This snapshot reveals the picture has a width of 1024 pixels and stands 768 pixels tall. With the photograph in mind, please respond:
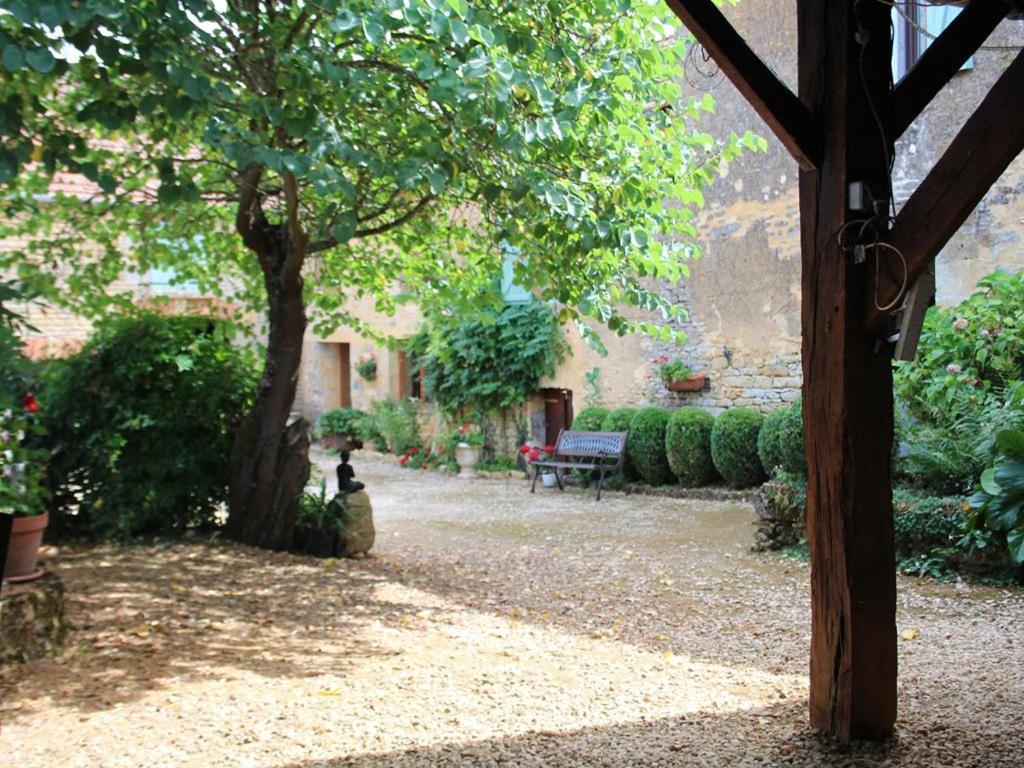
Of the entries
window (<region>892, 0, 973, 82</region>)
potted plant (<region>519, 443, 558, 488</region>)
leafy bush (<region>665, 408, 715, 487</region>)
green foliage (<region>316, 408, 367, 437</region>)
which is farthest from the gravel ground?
green foliage (<region>316, 408, 367, 437</region>)

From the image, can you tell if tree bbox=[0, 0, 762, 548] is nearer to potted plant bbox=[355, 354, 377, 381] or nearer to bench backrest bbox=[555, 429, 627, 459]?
bench backrest bbox=[555, 429, 627, 459]

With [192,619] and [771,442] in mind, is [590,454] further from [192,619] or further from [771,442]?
[192,619]

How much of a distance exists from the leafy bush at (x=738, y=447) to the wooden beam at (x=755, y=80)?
780cm

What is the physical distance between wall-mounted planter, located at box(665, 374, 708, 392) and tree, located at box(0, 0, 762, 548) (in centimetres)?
498

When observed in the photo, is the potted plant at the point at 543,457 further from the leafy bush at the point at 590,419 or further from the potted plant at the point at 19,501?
the potted plant at the point at 19,501

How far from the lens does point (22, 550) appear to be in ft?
14.1

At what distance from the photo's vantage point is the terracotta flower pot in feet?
13.9

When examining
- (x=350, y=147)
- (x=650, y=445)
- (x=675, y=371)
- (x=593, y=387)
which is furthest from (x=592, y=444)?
(x=350, y=147)

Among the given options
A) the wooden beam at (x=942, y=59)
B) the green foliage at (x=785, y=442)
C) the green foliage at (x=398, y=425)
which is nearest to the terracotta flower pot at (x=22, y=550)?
the wooden beam at (x=942, y=59)

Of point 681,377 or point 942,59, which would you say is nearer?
point 942,59

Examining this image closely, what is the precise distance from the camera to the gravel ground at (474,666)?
3211 millimetres

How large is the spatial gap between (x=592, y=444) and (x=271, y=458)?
598 cm

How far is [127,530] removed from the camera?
6770 mm

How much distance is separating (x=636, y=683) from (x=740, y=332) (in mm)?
7871
